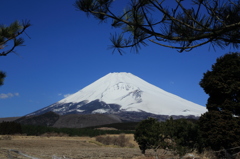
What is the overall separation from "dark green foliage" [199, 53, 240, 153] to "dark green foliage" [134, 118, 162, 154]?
7.94ft

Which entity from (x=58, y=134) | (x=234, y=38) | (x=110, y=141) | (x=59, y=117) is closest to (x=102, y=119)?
(x=59, y=117)

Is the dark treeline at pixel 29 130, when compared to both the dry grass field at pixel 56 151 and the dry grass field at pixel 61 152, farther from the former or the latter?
the dry grass field at pixel 61 152

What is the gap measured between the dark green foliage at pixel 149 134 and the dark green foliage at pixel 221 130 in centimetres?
269

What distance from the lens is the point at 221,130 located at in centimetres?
1296

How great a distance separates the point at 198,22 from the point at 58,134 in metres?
33.7

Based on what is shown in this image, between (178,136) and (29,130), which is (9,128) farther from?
(178,136)

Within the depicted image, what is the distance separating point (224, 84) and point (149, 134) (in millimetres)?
4534

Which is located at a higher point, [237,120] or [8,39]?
[8,39]

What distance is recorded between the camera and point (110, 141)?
31.3 meters

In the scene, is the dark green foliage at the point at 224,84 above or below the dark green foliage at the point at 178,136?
above

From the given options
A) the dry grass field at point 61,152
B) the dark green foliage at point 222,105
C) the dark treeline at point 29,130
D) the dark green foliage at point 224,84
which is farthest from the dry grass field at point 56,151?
the dark treeline at point 29,130

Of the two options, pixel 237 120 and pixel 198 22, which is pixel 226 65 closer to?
pixel 237 120

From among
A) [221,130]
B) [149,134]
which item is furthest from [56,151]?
[221,130]

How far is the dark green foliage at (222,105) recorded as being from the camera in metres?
12.9
